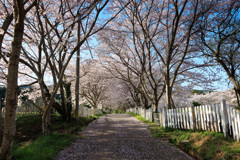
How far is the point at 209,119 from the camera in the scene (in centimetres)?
569

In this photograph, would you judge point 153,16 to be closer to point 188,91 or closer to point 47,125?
point 47,125

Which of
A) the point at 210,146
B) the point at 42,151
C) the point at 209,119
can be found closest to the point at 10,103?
the point at 42,151

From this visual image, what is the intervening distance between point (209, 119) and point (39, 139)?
18.6 ft

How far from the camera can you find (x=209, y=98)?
32938mm

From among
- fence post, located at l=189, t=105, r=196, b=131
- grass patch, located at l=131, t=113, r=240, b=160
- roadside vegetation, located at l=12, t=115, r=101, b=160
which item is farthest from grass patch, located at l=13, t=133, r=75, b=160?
fence post, located at l=189, t=105, r=196, b=131

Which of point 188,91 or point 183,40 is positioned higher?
point 183,40

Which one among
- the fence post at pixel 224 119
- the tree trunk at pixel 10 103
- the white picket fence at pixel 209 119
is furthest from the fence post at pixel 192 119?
the tree trunk at pixel 10 103

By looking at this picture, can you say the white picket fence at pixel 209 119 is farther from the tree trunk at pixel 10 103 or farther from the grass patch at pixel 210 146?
the tree trunk at pixel 10 103

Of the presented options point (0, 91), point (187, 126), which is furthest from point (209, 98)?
point (0, 91)

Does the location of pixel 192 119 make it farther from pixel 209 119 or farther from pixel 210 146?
pixel 210 146

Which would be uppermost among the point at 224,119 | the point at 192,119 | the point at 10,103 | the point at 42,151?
the point at 10,103

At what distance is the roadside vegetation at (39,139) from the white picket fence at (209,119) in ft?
14.3

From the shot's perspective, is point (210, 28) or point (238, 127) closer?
point (238, 127)

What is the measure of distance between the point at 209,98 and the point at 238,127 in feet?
105
